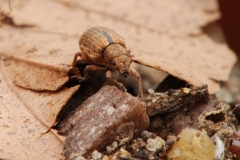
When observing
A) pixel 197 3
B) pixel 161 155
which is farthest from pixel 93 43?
pixel 197 3

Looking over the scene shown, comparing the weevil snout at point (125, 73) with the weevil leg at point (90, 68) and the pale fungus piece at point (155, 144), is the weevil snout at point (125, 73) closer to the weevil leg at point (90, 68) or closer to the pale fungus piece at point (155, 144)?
the weevil leg at point (90, 68)

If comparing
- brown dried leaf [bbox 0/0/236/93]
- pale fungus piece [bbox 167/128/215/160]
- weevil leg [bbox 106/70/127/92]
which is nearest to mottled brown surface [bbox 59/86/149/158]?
weevil leg [bbox 106/70/127/92]

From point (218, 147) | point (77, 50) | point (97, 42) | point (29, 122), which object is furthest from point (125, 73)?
point (218, 147)

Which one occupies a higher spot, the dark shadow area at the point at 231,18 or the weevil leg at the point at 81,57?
the weevil leg at the point at 81,57

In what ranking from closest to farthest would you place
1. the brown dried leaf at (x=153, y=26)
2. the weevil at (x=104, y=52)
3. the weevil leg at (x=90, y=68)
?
1. the weevil leg at (x=90, y=68)
2. the weevil at (x=104, y=52)
3. the brown dried leaf at (x=153, y=26)

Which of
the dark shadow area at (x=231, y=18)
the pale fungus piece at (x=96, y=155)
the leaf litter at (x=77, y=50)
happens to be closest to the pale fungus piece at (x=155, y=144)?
the leaf litter at (x=77, y=50)

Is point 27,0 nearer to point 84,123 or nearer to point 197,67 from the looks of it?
point 197,67
